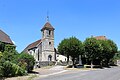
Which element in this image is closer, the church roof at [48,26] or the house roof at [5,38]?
the house roof at [5,38]

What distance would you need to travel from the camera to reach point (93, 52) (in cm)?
5756

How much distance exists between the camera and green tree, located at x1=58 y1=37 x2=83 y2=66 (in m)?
57.2

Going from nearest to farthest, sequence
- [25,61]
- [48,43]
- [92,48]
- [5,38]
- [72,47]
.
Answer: [25,61]
[5,38]
[72,47]
[92,48]
[48,43]

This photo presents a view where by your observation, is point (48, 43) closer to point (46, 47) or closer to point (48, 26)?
point (46, 47)

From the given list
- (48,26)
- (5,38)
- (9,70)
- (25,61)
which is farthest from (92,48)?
(9,70)

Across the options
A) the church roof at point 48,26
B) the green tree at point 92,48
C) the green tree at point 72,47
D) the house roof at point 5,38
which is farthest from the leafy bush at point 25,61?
the church roof at point 48,26

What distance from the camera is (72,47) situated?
5706 cm

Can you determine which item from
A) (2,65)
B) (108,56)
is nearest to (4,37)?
(2,65)

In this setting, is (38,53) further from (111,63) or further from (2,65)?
(2,65)

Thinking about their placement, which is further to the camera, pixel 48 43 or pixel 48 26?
pixel 48 26

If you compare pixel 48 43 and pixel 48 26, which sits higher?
pixel 48 26

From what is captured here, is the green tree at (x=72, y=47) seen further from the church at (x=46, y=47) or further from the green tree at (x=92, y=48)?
the church at (x=46, y=47)

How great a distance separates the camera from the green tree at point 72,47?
188ft

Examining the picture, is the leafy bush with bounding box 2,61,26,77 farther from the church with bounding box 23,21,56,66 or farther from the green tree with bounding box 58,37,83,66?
the church with bounding box 23,21,56,66
